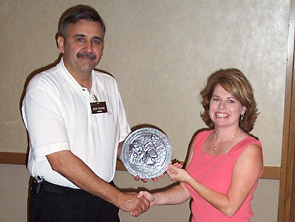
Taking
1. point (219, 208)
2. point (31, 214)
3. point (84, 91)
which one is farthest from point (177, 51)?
point (31, 214)

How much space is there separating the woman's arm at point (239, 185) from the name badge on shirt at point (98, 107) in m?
0.79

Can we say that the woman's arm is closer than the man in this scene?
Yes

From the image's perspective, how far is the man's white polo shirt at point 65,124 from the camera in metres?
1.92

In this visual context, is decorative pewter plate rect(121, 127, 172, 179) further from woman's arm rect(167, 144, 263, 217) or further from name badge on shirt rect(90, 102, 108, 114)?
woman's arm rect(167, 144, 263, 217)

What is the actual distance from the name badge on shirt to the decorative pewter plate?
0.83 feet

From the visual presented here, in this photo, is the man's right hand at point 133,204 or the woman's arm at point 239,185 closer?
the woman's arm at point 239,185

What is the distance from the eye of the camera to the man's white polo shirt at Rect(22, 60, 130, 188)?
1923 mm

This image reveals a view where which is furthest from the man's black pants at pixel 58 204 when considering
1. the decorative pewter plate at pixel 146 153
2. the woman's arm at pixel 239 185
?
the woman's arm at pixel 239 185

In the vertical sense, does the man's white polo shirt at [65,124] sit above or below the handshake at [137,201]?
above

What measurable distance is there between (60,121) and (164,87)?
1239mm

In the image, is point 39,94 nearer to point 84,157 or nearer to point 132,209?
point 84,157

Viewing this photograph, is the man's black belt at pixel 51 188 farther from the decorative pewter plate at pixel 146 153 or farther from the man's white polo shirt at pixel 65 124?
the decorative pewter plate at pixel 146 153

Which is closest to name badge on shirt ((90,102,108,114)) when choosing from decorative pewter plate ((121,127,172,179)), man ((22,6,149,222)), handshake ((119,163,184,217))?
man ((22,6,149,222))

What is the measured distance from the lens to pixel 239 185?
5.90ft
